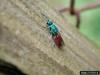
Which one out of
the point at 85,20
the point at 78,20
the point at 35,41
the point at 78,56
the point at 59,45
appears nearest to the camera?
the point at 35,41

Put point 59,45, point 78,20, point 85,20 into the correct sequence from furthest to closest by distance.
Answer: point 85,20, point 78,20, point 59,45

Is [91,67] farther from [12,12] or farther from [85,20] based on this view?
[85,20]

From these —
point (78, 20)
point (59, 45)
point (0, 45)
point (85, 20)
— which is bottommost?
point (0, 45)

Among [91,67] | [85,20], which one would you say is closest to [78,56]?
[91,67]

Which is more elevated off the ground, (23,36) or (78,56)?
(78,56)

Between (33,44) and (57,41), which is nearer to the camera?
(33,44)

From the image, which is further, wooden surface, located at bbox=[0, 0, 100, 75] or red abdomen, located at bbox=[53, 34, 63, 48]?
red abdomen, located at bbox=[53, 34, 63, 48]

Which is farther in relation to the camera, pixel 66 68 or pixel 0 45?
pixel 66 68

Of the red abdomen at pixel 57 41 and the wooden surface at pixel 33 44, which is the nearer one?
the wooden surface at pixel 33 44
